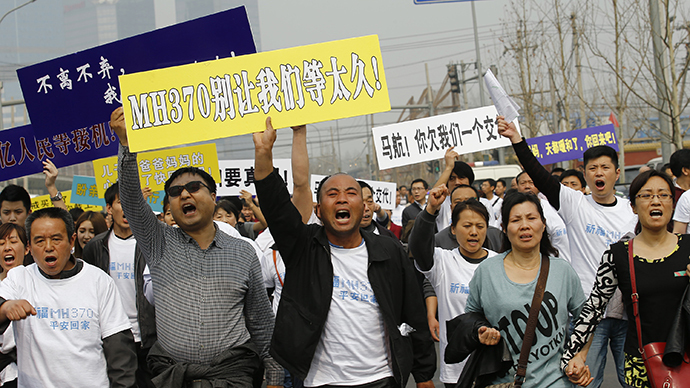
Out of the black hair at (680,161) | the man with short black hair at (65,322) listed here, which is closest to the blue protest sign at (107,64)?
the man with short black hair at (65,322)

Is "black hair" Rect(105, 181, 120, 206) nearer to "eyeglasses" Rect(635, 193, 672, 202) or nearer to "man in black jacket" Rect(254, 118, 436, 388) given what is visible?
"man in black jacket" Rect(254, 118, 436, 388)

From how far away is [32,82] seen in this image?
207 inches

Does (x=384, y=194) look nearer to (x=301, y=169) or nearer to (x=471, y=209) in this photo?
(x=471, y=209)

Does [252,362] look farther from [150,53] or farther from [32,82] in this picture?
[32,82]

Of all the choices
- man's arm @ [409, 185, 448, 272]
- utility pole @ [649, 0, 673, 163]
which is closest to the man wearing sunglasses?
man's arm @ [409, 185, 448, 272]

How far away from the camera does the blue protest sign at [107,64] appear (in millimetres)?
4348

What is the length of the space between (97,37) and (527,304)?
132842 mm

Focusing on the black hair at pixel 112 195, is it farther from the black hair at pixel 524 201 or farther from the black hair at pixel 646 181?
the black hair at pixel 646 181

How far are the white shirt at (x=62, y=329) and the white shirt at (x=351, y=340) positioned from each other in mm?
1221

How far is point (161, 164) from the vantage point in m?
7.52

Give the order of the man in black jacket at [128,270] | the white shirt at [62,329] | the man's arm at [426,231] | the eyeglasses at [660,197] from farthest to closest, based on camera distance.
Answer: the man in black jacket at [128,270]
the man's arm at [426,231]
the eyeglasses at [660,197]
the white shirt at [62,329]

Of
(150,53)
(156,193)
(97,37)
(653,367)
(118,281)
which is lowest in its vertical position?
(653,367)

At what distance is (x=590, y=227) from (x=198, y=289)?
300 centimetres

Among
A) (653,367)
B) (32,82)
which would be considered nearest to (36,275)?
(32,82)
